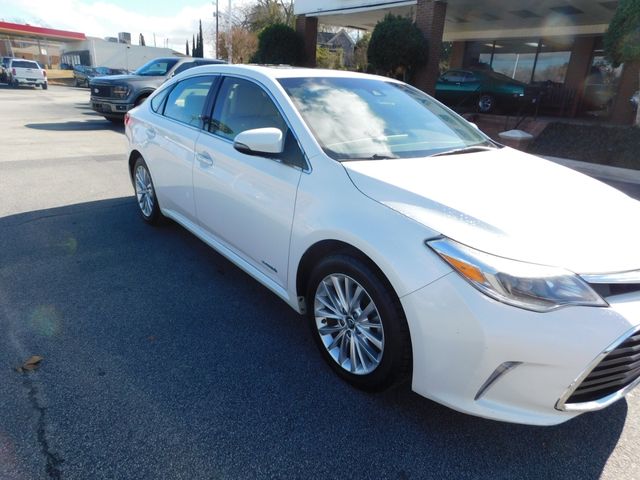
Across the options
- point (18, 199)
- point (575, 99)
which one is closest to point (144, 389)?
point (18, 199)

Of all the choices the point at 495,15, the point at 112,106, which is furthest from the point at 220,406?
the point at 495,15

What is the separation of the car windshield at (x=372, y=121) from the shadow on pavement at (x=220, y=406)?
134 centimetres

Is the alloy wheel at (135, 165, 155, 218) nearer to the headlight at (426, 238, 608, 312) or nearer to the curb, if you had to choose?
the headlight at (426, 238, 608, 312)

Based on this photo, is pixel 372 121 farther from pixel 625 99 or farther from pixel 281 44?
pixel 281 44

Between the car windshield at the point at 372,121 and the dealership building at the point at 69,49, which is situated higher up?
the dealership building at the point at 69,49

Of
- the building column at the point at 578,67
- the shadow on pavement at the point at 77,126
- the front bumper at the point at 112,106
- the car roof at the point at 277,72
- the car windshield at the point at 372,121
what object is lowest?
the shadow on pavement at the point at 77,126

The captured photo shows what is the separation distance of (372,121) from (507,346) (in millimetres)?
1760

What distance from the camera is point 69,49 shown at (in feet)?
183

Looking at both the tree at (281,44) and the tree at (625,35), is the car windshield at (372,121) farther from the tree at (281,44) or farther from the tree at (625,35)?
the tree at (281,44)

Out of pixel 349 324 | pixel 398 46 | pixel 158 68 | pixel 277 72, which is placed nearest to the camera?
pixel 349 324

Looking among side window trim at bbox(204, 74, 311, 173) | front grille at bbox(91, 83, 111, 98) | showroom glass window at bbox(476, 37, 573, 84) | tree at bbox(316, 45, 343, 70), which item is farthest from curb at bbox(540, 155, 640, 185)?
tree at bbox(316, 45, 343, 70)

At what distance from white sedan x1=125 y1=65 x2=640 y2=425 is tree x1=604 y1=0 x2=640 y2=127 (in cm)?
772

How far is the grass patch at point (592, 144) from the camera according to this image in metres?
A: 8.84

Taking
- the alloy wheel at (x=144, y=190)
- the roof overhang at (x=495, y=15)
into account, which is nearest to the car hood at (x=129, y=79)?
the roof overhang at (x=495, y=15)
